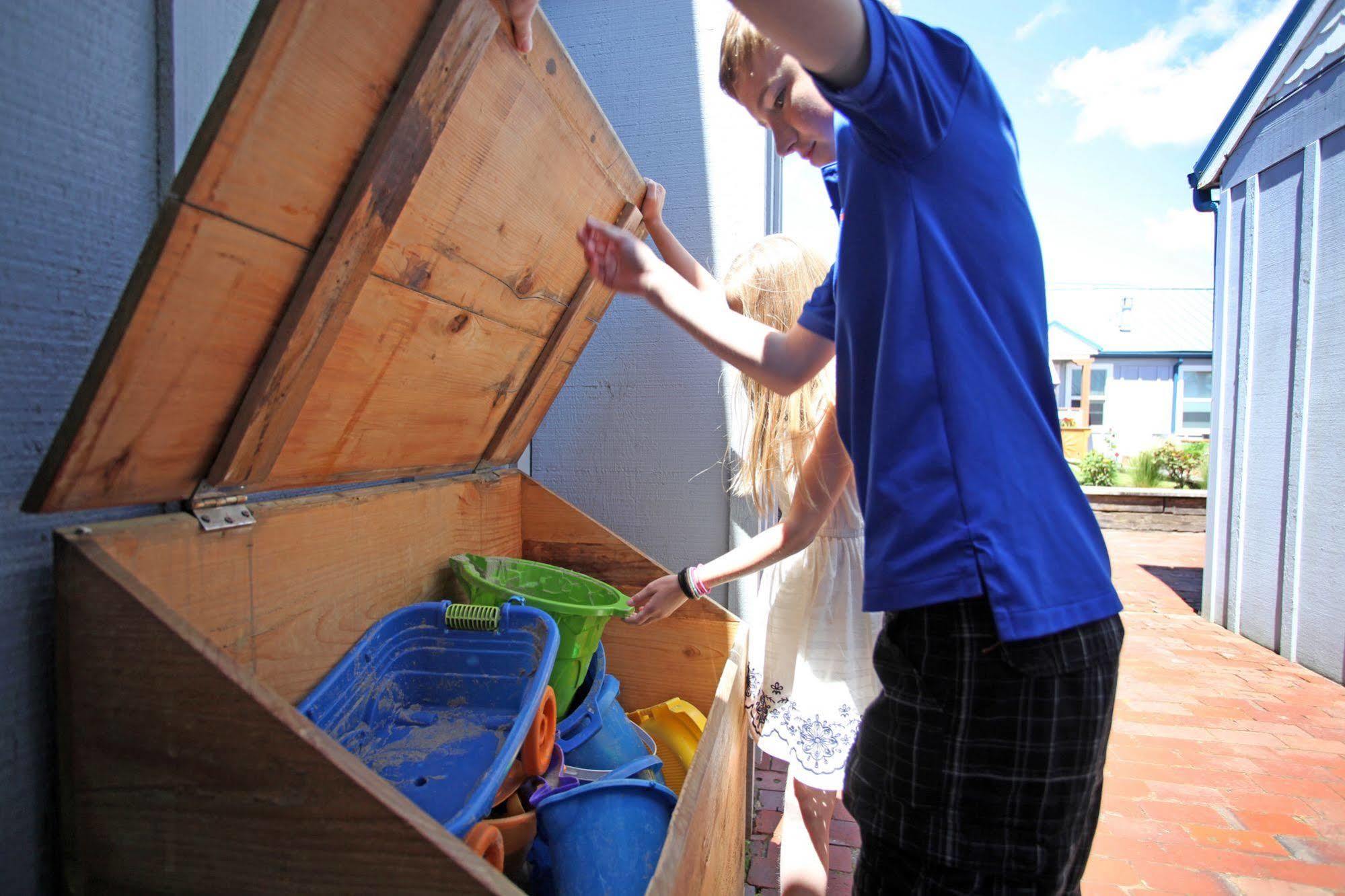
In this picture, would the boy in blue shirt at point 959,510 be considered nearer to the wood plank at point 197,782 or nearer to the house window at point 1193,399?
the wood plank at point 197,782

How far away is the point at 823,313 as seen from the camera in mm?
1160

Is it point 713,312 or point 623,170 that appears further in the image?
point 623,170

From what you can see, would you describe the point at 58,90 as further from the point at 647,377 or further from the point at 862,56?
the point at 647,377

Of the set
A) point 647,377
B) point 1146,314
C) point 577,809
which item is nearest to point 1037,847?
point 577,809

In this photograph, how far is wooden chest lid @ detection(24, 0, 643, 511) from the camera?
93 cm

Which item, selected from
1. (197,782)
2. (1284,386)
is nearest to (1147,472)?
(1284,386)

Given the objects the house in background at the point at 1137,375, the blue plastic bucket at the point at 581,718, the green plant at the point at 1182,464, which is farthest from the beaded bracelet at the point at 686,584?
the house in background at the point at 1137,375

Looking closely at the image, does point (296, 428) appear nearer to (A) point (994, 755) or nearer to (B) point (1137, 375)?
(A) point (994, 755)

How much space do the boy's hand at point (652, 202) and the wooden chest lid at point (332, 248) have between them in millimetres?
232

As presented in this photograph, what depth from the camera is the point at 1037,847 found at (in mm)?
815

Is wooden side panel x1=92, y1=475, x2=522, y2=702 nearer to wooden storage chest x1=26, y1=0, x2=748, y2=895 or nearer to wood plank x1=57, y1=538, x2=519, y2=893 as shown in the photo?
wooden storage chest x1=26, y1=0, x2=748, y2=895

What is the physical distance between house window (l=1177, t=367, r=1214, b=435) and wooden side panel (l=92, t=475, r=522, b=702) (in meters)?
20.0

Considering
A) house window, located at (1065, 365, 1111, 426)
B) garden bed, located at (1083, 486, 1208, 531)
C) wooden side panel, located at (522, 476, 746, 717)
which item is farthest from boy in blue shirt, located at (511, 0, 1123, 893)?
house window, located at (1065, 365, 1111, 426)

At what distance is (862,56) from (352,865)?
3.25 feet
